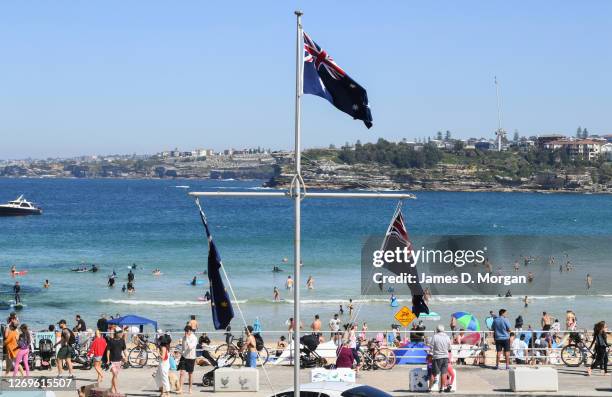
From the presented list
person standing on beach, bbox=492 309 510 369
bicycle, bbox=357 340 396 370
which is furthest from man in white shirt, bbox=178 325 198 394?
person standing on beach, bbox=492 309 510 369

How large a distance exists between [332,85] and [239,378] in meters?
6.88

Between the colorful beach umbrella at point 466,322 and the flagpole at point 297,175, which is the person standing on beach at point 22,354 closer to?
the flagpole at point 297,175

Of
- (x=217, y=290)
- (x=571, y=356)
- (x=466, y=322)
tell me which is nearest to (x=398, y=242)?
(x=217, y=290)

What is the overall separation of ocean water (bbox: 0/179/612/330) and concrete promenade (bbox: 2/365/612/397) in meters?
1.67

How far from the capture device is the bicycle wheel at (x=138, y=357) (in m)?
22.1

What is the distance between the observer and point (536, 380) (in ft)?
60.9

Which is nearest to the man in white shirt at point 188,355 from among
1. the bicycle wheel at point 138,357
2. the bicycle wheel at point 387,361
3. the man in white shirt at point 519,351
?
the bicycle wheel at point 138,357

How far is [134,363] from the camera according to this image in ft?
73.1

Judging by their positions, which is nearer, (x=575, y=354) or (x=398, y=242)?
(x=398, y=242)

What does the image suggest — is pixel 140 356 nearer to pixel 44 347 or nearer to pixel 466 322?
pixel 44 347

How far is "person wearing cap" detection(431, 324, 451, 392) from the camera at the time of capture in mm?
18500

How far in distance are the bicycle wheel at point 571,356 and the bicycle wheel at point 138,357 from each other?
9.03 m

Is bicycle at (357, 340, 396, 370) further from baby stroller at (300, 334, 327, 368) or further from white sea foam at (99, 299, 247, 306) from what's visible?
white sea foam at (99, 299, 247, 306)

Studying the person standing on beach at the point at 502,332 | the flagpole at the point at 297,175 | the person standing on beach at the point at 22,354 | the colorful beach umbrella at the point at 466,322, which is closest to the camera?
the flagpole at the point at 297,175
